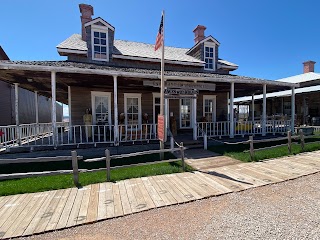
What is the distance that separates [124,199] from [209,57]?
42.2ft

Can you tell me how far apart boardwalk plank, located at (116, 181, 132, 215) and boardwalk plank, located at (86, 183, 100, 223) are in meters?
0.55

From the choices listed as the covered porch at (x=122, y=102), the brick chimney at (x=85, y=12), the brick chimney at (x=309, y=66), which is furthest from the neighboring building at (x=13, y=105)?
the brick chimney at (x=309, y=66)

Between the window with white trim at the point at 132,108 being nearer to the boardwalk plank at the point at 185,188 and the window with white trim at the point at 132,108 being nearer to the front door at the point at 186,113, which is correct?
the front door at the point at 186,113

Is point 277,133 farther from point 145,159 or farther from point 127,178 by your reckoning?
point 127,178

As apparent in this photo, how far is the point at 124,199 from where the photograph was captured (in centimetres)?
422

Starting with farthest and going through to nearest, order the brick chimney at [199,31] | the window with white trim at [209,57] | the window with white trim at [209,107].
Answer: the brick chimney at [199,31] → the window with white trim at [209,57] → the window with white trim at [209,107]

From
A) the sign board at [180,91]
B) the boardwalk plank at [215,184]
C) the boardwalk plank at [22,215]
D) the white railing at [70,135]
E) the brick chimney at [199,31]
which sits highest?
the brick chimney at [199,31]

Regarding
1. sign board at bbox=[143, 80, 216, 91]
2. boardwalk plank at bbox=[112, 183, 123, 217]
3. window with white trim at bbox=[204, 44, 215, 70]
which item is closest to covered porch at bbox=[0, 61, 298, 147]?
sign board at bbox=[143, 80, 216, 91]

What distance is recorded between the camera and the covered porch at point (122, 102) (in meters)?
8.00

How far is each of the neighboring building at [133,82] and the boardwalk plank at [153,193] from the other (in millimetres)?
3568

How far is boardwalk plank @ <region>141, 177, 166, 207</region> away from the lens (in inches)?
158

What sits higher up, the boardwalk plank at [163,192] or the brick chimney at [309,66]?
the brick chimney at [309,66]

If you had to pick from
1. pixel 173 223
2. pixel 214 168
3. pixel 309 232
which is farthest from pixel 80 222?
pixel 214 168

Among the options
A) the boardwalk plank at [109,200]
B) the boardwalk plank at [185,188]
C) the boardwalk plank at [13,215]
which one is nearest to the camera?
the boardwalk plank at [13,215]
